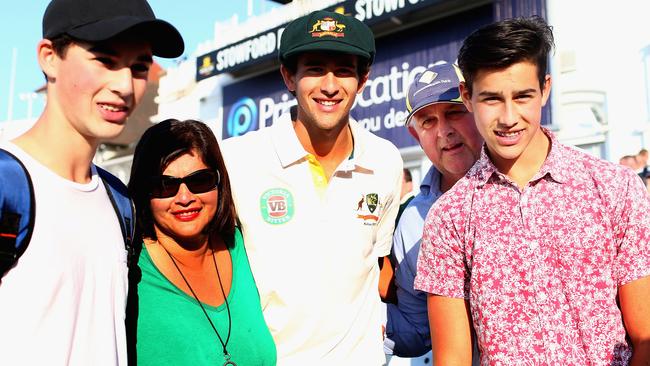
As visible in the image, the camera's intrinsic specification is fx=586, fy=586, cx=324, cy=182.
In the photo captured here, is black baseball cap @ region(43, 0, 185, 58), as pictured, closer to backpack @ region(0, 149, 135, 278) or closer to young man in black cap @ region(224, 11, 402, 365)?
backpack @ region(0, 149, 135, 278)

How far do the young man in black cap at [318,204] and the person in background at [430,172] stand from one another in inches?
8.8

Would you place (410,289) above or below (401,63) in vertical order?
below

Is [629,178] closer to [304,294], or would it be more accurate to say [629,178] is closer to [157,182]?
[304,294]

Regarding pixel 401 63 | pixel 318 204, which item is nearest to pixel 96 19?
pixel 318 204

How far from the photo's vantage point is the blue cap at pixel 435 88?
3.28 meters

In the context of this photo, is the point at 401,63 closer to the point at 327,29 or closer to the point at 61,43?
the point at 327,29

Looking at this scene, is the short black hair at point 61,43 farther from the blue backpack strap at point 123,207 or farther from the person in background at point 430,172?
the person in background at point 430,172

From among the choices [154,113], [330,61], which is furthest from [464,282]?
[154,113]

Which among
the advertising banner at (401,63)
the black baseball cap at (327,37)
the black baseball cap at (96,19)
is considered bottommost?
the black baseball cap at (96,19)

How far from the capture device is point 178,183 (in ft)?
8.84

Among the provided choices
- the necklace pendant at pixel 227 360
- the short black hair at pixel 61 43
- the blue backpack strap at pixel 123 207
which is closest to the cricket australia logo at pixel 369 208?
the necklace pendant at pixel 227 360

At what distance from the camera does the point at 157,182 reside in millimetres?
2682

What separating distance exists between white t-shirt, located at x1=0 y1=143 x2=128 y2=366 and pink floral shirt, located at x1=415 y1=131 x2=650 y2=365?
51.6 inches

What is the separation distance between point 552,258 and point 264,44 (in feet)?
56.0
